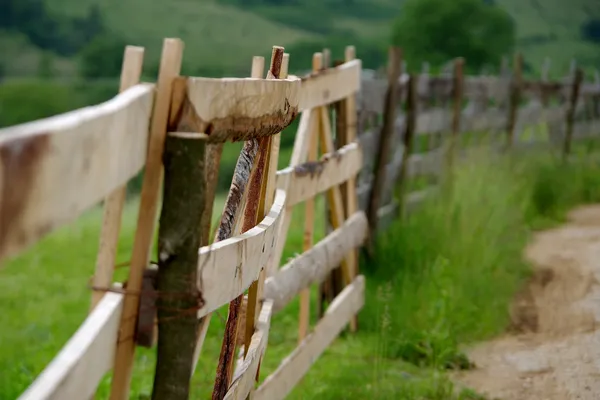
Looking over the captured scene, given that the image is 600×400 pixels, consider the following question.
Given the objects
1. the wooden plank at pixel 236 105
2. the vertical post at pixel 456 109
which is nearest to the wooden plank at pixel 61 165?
the wooden plank at pixel 236 105

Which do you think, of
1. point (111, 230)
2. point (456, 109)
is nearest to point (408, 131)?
point (456, 109)

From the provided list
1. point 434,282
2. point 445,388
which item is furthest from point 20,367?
point 434,282

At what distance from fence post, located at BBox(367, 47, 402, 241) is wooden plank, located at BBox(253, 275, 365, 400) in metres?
1.06

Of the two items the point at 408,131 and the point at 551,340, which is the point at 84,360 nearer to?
the point at 551,340

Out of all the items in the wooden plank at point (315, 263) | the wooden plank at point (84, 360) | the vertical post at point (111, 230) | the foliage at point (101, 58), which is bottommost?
the foliage at point (101, 58)

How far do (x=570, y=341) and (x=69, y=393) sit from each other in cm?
477

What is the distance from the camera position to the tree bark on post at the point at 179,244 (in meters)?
2.37

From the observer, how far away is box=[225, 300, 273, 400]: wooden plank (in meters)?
3.33

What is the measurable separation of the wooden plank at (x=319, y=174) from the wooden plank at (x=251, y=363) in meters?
0.65

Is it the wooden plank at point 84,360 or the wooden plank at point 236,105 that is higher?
the wooden plank at point 236,105

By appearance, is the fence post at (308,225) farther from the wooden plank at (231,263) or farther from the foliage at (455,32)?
the foliage at (455,32)

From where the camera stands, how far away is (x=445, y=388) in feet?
17.4

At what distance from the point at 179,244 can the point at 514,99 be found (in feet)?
37.6

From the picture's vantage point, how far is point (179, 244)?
7.88 feet
